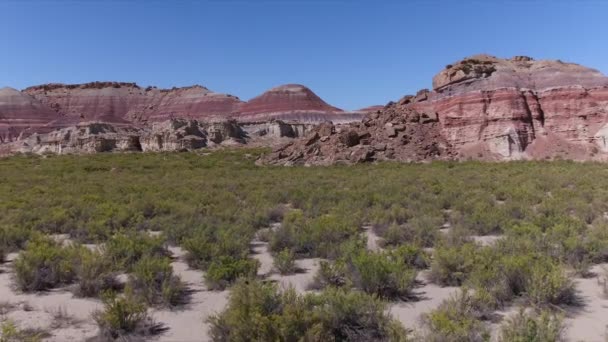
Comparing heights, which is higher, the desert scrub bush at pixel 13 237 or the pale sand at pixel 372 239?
the desert scrub bush at pixel 13 237

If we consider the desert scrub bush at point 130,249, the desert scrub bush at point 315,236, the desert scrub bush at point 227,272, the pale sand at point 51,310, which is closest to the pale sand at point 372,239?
the desert scrub bush at point 315,236

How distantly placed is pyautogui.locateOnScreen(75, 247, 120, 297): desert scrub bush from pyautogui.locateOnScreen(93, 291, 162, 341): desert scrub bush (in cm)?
100

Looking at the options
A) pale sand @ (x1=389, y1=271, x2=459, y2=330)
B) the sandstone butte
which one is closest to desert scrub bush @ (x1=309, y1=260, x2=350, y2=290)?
pale sand @ (x1=389, y1=271, x2=459, y2=330)

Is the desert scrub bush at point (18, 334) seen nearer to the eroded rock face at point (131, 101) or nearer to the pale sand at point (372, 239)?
the pale sand at point (372, 239)

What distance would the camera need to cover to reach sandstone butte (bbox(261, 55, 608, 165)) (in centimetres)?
2805

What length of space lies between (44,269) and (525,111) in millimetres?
30591

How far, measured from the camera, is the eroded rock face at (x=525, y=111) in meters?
27.8

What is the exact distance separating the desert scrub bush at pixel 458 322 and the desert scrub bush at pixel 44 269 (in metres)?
5.14

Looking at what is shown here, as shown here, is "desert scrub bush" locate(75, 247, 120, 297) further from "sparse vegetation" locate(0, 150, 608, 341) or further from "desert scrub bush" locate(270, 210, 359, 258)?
"desert scrub bush" locate(270, 210, 359, 258)

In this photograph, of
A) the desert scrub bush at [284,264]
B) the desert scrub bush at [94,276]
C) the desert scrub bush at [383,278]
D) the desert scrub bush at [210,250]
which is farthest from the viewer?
the desert scrub bush at [210,250]

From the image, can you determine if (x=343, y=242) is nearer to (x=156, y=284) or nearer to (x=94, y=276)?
(x=156, y=284)

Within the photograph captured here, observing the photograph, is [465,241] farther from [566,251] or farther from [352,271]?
[352,271]

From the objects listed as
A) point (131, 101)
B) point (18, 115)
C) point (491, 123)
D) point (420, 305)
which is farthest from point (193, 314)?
point (131, 101)

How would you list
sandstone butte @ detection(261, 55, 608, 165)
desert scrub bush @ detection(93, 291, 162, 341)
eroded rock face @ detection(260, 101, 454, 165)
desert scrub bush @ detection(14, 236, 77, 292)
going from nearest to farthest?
desert scrub bush @ detection(93, 291, 162, 341), desert scrub bush @ detection(14, 236, 77, 292), sandstone butte @ detection(261, 55, 608, 165), eroded rock face @ detection(260, 101, 454, 165)
